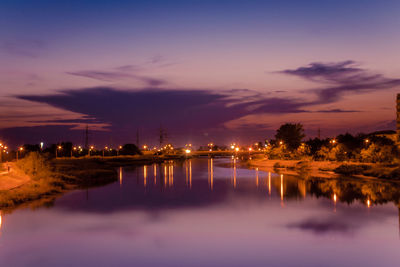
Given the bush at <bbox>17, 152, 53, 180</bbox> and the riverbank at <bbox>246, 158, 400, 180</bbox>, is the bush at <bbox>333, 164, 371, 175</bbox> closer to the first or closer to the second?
the riverbank at <bbox>246, 158, 400, 180</bbox>

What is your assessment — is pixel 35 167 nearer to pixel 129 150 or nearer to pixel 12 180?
pixel 12 180

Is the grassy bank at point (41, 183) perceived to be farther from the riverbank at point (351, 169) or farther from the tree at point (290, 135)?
the tree at point (290, 135)

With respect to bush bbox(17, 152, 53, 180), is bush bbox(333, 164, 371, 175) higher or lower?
lower

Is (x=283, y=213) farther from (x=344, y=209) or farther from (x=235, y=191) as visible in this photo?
(x=235, y=191)

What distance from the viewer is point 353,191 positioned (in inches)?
1722

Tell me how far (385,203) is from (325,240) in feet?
52.0

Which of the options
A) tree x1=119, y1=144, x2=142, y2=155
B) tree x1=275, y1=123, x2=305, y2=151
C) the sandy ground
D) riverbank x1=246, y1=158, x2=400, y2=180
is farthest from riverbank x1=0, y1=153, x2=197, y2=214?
tree x1=119, y1=144, x2=142, y2=155

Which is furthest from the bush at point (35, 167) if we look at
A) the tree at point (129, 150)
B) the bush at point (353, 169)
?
the tree at point (129, 150)

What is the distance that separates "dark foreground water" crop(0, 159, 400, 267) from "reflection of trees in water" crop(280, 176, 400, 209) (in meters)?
0.20

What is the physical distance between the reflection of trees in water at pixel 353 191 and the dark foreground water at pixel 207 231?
20 centimetres

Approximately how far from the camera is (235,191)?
47.5 meters

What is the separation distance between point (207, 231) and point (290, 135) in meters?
98.7

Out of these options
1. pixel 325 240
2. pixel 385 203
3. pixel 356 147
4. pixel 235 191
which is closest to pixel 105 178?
pixel 235 191

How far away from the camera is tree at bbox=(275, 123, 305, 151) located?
116 metres
